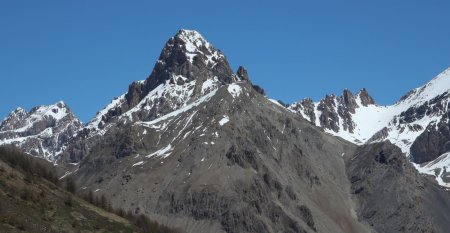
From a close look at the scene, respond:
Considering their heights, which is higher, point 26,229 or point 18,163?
point 18,163

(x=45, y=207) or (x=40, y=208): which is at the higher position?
(x=45, y=207)

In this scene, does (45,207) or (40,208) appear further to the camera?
(45,207)

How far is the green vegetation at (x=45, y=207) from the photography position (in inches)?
2238

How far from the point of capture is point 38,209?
59969 mm

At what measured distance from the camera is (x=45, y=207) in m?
61.4

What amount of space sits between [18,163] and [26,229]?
16.1 meters

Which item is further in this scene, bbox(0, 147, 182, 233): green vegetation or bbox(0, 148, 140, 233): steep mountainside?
bbox(0, 147, 182, 233): green vegetation

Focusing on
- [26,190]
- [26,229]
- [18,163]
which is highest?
[18,163]

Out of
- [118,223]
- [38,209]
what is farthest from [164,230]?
[38,209]

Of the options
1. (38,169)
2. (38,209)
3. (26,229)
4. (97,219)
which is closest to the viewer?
(26,229)

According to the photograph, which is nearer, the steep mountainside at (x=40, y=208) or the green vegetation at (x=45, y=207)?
the steep mountainside at (x=40, y=208)

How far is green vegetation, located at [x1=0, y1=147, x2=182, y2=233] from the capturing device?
56.8 metres

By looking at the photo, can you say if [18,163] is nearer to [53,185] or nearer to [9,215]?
[53,185]

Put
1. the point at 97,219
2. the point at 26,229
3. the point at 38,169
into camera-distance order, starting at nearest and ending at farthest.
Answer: the point at 26,229 < the point at 97,219 < the point at 38,169
